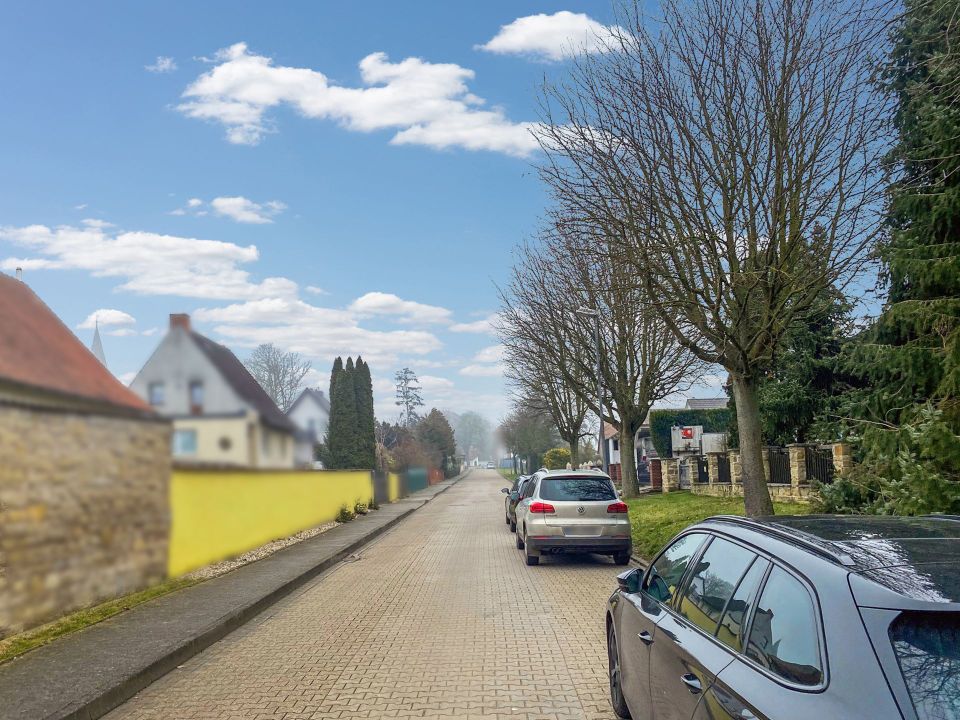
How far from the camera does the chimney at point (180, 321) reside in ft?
9.88

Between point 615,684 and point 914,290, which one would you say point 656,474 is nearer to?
point 914,290

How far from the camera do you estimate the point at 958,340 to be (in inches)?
531

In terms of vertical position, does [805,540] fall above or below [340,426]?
below

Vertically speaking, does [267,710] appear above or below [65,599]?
below

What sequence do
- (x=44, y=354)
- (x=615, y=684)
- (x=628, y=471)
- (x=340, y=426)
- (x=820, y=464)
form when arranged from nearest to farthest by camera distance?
1. (x=44, y=354)
2. (x=615, y=684)
3. (x=340, y=426)
4. (x=820, y=464)
5. (x=628, y=471)

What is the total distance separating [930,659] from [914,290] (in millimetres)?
14873

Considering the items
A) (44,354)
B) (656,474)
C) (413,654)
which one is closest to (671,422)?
(656,474)

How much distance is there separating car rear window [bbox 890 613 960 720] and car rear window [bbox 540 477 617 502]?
11.9 meters

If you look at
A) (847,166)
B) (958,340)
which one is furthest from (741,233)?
(958,340)

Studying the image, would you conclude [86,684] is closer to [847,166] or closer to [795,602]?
[795,602]

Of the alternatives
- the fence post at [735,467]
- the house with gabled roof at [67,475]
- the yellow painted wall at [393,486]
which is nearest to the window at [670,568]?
the house with gabled roof at [67,475]

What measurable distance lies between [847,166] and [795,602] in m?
11.7

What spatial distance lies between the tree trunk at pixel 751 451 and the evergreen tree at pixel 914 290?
1.38m

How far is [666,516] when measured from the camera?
64.9 feet
